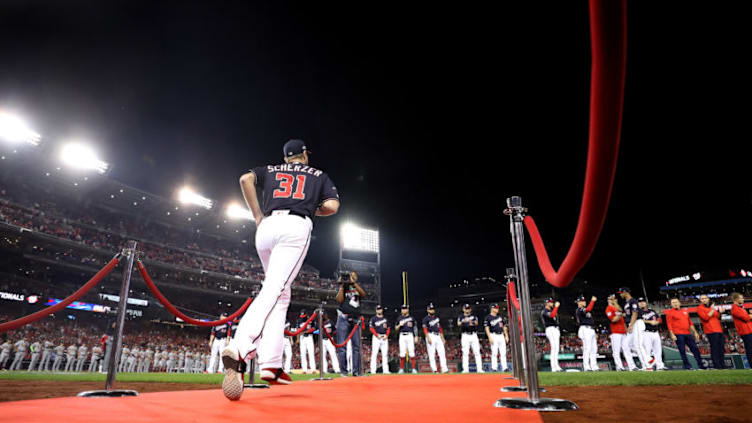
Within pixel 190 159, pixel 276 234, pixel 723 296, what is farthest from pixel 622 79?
pixel 723 296

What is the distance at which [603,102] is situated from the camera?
1.12m

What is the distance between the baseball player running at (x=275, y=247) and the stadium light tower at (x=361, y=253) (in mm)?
36829

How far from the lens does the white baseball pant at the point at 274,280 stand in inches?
110

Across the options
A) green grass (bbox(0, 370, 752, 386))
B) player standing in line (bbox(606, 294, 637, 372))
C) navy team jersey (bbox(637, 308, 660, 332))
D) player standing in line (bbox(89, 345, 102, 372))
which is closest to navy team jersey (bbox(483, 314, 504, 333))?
player standing in line (bbox(606, 294, 637, 372))

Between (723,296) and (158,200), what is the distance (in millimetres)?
54365

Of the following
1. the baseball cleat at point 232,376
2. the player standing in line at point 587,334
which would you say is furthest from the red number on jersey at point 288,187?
the player standing in line at point 587,334

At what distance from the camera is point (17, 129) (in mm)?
23453

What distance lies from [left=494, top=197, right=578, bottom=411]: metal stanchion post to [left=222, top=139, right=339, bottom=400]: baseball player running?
1.40 metres

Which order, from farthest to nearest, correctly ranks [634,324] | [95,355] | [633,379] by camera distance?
[95,355]
[634,324]
[633,379]

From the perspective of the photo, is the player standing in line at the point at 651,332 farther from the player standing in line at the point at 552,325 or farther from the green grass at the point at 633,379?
the green grass at the point at 633,379

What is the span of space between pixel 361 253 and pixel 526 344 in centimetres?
3876

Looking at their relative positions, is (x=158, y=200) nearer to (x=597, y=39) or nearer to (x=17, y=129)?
(x=17, y=129)

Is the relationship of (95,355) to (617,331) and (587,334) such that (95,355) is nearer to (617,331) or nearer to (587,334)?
(587,334)

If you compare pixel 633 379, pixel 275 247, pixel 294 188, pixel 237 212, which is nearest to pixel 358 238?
pixel 237 212
